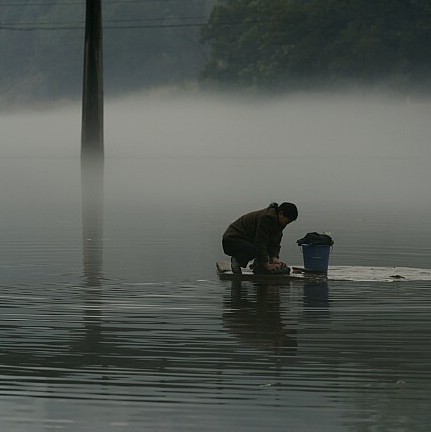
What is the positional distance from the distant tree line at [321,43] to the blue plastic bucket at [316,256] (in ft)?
263

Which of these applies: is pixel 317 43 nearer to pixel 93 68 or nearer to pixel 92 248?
pixel 93 68

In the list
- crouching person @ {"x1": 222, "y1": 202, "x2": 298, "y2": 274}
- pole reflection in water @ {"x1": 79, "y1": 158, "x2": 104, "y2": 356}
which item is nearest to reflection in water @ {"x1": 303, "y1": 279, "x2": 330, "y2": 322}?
crouching person @ {"x1": 222, "y1": 202, "x2": 298, "y2": 274}

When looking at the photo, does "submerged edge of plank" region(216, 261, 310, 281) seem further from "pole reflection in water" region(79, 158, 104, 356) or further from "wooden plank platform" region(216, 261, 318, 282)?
"pole reflection in water" region(79, 158, 104, 356)

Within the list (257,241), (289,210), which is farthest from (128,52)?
(289,210)

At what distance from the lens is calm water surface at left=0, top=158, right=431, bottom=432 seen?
919 centimetres

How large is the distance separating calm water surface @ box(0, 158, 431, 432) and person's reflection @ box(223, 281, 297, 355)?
0.06 ft

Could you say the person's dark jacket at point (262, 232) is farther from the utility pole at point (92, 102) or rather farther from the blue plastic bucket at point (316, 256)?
the utility pole at point (92, 102)

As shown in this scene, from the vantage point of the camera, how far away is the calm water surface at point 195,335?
30.1 ft

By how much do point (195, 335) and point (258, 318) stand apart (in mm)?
1242

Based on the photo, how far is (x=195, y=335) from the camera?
40.1 feet

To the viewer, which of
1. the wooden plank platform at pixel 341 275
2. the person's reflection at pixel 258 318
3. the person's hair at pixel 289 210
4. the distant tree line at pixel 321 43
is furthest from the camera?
the distant tree line at pixel 321 43

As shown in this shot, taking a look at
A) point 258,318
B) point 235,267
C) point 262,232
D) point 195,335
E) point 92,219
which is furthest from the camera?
point 92,219

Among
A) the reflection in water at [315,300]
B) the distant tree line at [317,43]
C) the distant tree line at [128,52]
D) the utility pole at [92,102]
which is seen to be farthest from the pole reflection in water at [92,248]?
the distant tree line at [128,52]

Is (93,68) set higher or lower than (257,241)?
higher
